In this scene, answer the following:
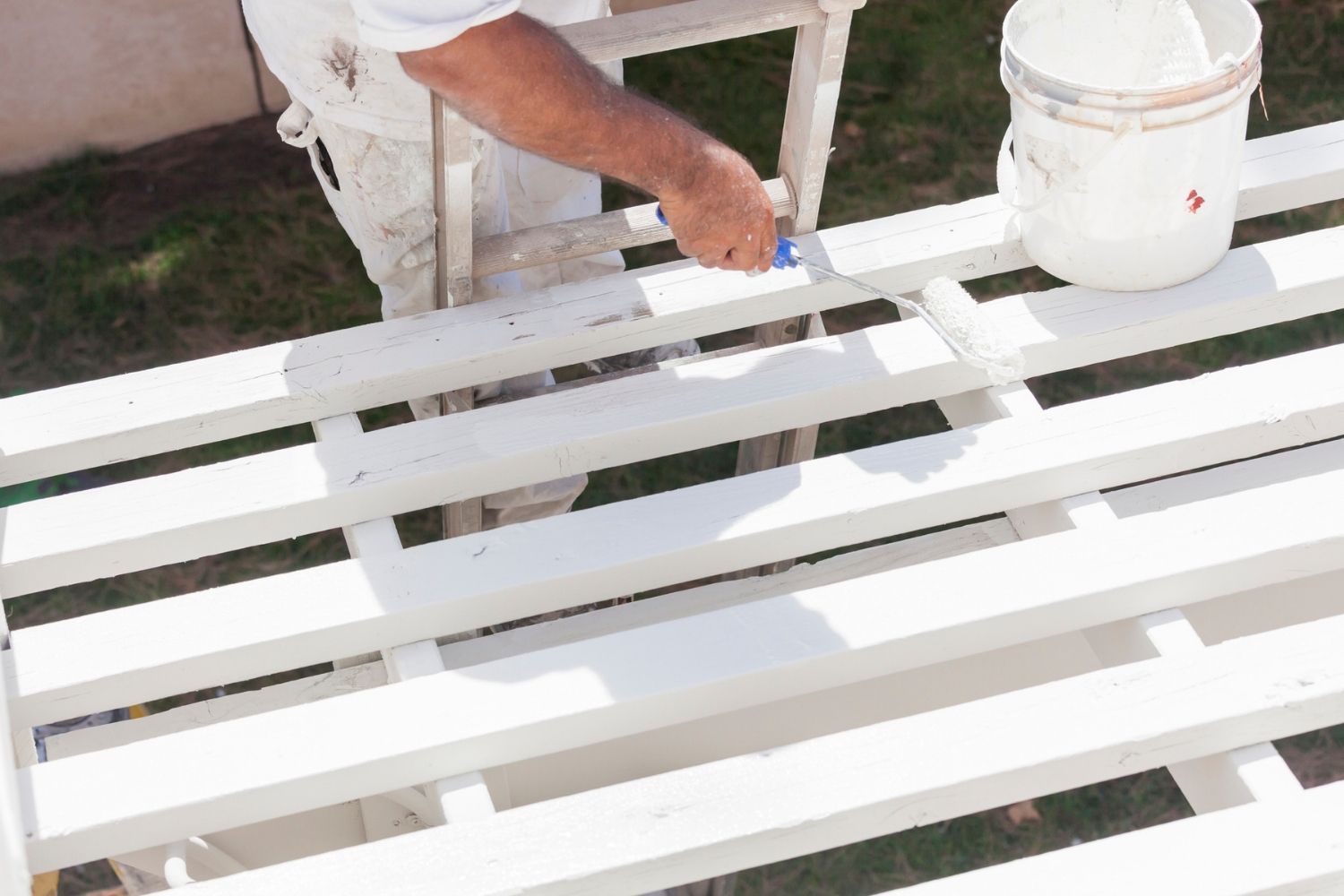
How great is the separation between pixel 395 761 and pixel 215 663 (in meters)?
0.28

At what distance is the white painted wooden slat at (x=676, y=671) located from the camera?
147cm

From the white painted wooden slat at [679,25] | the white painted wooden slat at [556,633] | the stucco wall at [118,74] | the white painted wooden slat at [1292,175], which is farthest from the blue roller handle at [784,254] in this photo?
the stucco wall at [118,74]

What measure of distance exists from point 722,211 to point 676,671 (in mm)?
637

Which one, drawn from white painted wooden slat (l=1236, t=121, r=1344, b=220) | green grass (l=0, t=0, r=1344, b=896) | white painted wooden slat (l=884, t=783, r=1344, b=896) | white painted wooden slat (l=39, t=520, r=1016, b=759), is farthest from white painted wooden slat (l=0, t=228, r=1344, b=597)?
green grass (l=0, t=0, r=1344, b=896)

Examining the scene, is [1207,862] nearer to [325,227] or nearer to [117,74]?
[325,227]

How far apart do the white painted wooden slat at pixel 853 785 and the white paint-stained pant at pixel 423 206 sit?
0.89 meters

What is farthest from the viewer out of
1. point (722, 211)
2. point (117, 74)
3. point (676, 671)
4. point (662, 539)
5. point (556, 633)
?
point (117, 74)

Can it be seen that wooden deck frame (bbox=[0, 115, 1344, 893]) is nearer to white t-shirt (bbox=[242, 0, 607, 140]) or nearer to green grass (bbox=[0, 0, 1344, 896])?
white t-shirt (bbox=[242, 0, 607, 140])

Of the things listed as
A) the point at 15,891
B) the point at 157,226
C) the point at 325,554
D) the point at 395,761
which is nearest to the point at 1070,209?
the point at 395,761

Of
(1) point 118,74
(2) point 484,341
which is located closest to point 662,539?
(2) point 484,341

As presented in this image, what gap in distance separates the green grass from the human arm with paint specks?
1.29 m

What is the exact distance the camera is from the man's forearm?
1608mm

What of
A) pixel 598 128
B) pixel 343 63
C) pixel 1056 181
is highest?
pixel 343 63

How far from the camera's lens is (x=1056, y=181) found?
Answer: 6.18 feet
